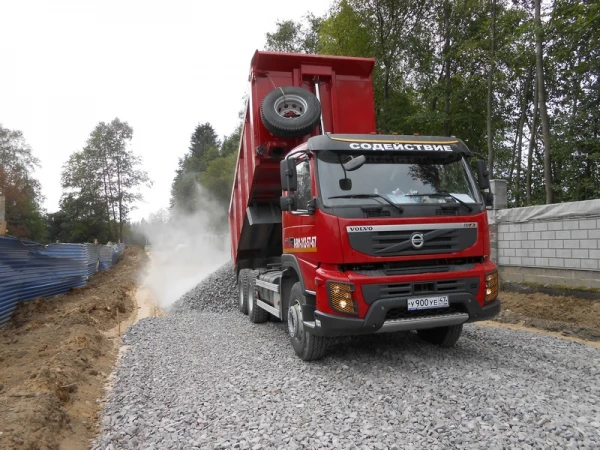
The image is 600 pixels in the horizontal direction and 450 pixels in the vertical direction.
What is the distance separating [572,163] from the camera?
46.7 ft

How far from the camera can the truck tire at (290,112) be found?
6.04 meters

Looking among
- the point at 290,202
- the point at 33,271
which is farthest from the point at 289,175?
the point at 33,271

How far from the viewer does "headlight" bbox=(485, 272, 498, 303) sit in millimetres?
4793

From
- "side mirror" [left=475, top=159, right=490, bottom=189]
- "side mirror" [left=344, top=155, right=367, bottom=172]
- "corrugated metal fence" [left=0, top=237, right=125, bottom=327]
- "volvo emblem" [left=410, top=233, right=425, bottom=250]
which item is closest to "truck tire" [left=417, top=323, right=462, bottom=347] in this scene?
"volvo emblem" [left=410, top=233, right=425, bottom=250]

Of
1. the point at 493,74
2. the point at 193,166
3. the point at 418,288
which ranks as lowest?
the point at 418,288

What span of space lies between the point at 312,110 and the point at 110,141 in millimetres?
45495

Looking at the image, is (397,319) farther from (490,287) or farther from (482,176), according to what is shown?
(482,176)

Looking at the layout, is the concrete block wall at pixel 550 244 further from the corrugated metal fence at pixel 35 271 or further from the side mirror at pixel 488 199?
the corrugated metal fence at pixel 35 271

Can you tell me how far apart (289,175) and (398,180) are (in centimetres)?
120

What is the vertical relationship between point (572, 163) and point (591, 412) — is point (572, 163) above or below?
above

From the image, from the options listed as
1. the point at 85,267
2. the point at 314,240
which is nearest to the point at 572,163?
the point at 314,240

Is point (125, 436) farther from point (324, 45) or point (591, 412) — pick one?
point (324, 45)

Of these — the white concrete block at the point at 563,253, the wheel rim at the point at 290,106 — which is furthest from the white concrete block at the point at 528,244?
the wheel rim at the point at 290,106

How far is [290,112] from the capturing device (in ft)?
20.3
